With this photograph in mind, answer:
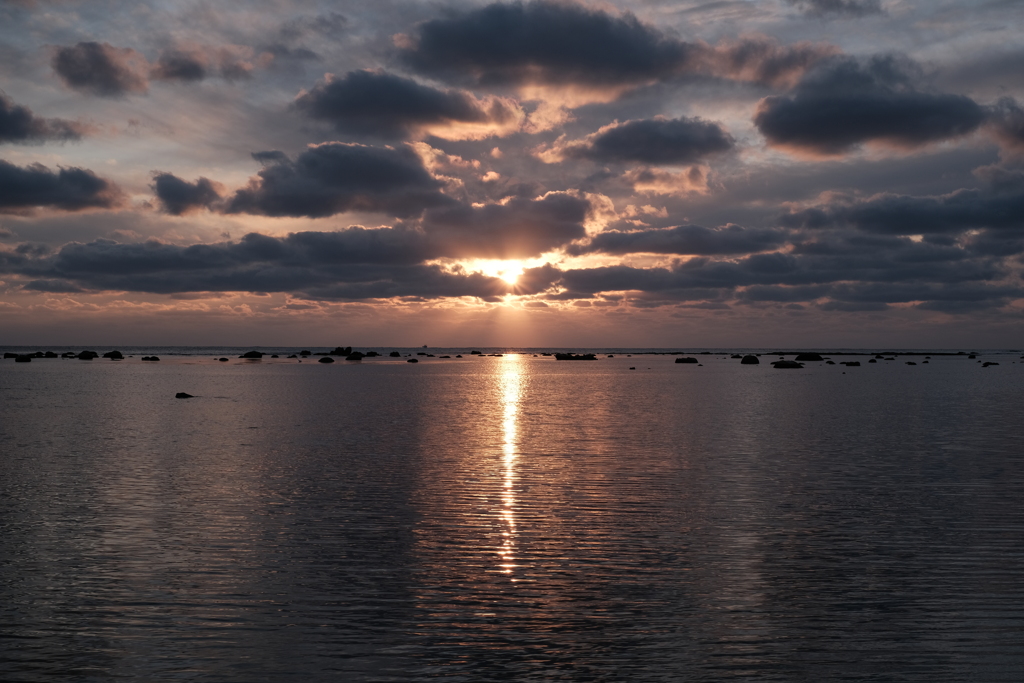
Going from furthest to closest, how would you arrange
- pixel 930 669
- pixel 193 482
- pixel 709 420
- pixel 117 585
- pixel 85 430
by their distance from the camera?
pixel 709 420, pixel 85 430, pixel 193 482, pixel 117 585, pixel 930 669

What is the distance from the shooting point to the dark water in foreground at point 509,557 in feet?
37.0

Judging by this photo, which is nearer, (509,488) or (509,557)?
(509,557)

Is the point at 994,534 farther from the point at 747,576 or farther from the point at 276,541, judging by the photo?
the point at 276,541

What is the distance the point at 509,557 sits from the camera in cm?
1664

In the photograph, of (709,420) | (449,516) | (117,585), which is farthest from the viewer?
(709,420)

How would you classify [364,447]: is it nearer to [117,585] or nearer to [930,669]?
[117,585]

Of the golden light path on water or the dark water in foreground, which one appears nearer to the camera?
the dark water in foreground

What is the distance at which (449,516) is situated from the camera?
68.1 feet

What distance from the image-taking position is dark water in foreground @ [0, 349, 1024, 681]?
37.0 ft

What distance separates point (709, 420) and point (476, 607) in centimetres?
3580

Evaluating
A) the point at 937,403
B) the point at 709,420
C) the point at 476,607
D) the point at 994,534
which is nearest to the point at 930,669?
the point at 476,607

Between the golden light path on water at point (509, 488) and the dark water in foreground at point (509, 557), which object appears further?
the golden light path on water at point (509, 488)

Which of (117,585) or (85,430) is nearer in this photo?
(117,585)

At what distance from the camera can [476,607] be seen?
528 inches
